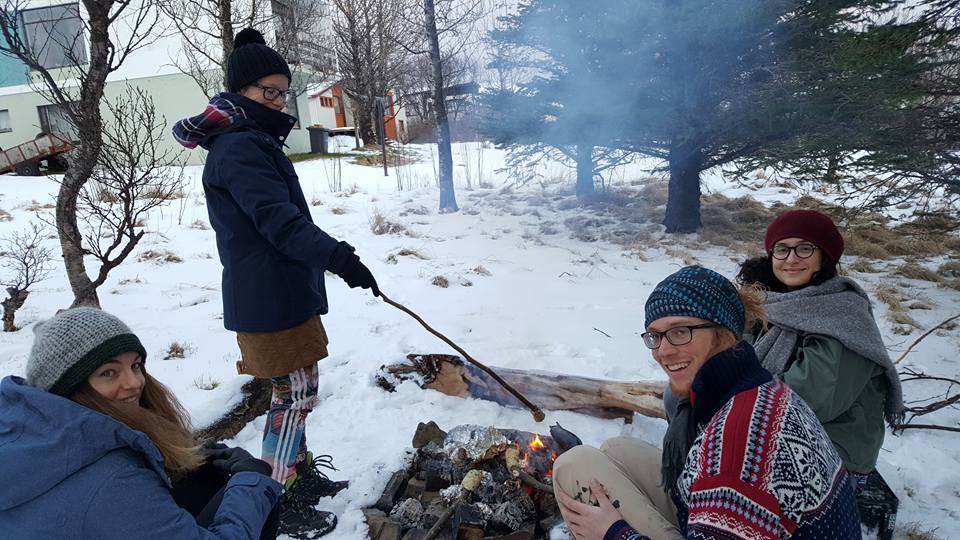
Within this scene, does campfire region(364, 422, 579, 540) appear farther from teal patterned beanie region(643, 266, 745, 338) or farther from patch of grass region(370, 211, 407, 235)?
patch of grass region(370, 211, 407, 235)

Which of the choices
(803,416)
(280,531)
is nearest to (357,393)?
(280,531)

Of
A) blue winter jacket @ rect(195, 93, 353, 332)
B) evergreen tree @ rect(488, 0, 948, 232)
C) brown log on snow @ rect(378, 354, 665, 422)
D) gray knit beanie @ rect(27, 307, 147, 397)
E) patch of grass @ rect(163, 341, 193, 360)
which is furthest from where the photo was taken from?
evergreen tree @ rect(488, 0, 948, 232)

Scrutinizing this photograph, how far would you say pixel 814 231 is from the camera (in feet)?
7.09

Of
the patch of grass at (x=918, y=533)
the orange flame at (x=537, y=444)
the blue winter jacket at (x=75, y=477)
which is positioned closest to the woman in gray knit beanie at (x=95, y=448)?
the blue winter jacket at (x=75, y=477)

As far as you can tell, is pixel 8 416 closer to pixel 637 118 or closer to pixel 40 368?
pixel 40 368

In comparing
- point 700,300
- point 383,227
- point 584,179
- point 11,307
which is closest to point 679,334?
point 700,300

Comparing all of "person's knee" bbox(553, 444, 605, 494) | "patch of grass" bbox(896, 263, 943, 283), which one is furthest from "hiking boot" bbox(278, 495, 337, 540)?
"patch of grass" bbox(896, 263, 943, 283)

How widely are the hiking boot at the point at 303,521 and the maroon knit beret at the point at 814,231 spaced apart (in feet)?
7.72

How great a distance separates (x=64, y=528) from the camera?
46.0 inches

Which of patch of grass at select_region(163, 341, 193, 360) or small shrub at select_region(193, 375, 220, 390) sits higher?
patch of grass at select_region(163, 341, 193, 360)

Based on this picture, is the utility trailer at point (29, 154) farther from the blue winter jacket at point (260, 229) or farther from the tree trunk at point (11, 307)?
the blue winter jacket at point (260, 229)

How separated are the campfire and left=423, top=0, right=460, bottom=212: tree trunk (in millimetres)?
6662

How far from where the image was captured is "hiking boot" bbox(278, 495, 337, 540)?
2.40 metres

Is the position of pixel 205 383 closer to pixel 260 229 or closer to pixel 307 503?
pixel 307 503
